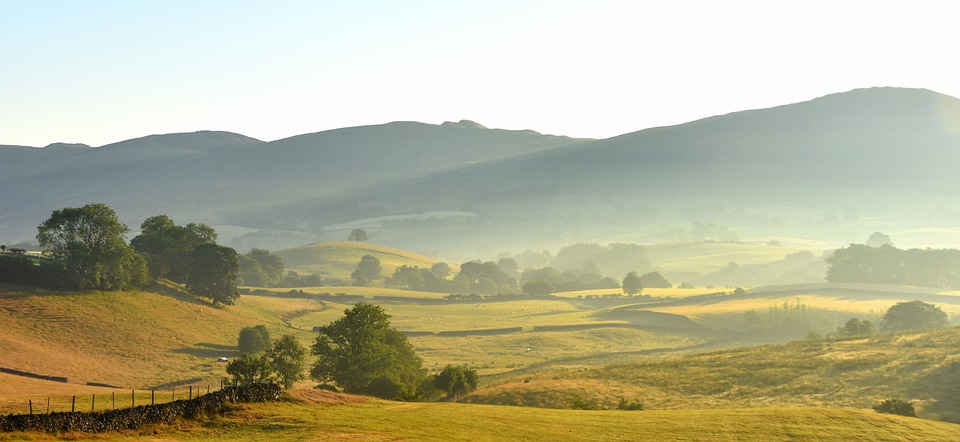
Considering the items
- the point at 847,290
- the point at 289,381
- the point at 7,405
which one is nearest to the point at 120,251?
the point at 289,381

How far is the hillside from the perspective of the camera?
200ft

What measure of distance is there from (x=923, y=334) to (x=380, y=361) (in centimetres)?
5578

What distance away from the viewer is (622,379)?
7419 cm

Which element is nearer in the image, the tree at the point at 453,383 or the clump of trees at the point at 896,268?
the tree at the point at 453,383

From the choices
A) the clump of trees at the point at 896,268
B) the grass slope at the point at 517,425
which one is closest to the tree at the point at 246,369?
the grass slope at the point at 517,425

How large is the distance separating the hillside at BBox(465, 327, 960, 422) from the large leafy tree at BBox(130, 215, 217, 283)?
70438 millimetres

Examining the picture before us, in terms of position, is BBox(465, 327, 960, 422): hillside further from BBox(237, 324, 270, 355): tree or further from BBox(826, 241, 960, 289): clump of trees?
BBox(826, 241, 960, 289): clump of trees

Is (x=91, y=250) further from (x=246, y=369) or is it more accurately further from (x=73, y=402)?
(x=73, y=402)

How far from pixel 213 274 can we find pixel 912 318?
341ft

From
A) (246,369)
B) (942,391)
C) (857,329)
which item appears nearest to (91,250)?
(246,369)

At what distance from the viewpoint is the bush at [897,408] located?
52.5 m

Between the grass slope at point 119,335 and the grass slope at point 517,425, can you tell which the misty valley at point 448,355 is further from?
the grass slope at point 119,335

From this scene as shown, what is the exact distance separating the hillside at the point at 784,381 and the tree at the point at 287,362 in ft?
59.1

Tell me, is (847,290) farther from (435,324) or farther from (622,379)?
(622,379)
